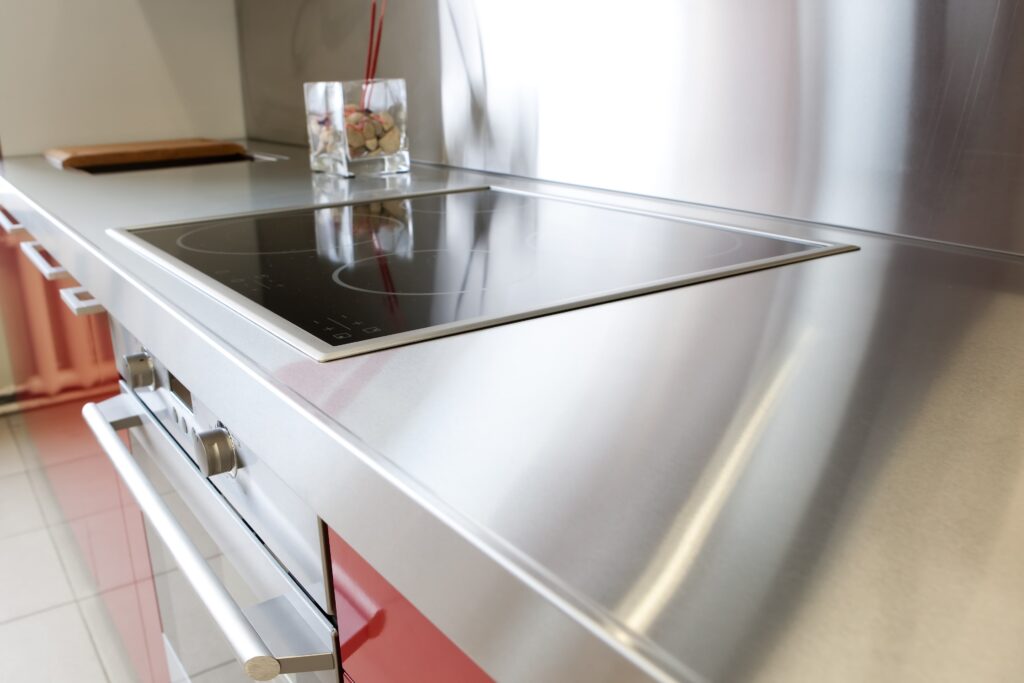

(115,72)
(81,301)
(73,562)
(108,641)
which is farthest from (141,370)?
(115,72)

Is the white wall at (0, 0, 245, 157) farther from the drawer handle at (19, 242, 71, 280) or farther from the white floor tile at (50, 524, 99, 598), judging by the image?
the white floor tile at (50, 524, 99, 598)

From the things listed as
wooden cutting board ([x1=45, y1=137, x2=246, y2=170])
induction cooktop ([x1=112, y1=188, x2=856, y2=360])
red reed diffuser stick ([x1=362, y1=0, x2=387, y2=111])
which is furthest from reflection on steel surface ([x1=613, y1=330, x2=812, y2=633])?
wooden cutting board ([x1=45, y1=137, x2=246, y2=170])

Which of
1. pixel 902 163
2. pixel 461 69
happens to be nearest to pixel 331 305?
pixel 902 163

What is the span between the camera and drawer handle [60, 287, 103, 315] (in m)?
1.04

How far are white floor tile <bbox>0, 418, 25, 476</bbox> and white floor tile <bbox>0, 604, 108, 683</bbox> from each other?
Result: 0.67 m

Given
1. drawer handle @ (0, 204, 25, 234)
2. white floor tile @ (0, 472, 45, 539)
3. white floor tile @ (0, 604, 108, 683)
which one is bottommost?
white floor tile @ (0, 604, 108, 683)

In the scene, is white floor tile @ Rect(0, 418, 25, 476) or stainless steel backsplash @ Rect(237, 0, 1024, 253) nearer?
stainless steel backsplash @ Rect(237, 0, 1024, 253)

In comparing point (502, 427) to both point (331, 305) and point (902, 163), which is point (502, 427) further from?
point (902, 163)

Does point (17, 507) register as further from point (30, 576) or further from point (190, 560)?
point (190, 560)

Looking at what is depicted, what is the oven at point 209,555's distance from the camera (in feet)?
2.02

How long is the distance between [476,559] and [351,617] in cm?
23

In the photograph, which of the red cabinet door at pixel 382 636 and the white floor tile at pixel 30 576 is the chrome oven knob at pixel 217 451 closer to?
the red cabinet door at pixel 382 636

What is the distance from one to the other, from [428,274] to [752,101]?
1.58 ft

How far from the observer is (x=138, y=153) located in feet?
5.94
